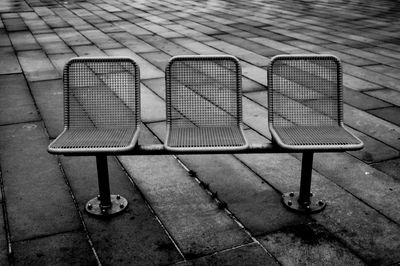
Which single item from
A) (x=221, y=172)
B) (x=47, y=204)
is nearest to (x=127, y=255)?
(x=47, y=204)

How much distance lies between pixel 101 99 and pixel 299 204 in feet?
5.81

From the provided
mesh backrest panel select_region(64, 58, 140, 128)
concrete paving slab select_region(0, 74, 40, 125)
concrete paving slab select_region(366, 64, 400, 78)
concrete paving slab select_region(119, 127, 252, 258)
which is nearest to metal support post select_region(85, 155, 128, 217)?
concrete paving slab select_region(119, 127, 252, 258)

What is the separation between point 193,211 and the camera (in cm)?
365

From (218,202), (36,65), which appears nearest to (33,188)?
(218,202)

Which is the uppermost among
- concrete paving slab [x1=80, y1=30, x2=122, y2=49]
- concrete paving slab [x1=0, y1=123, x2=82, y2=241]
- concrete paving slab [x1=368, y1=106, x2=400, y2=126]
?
concrete paving slab [x1=80, y1=30, x2=122, y2=49]

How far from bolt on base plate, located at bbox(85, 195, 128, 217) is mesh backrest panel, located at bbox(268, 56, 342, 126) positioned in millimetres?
1339

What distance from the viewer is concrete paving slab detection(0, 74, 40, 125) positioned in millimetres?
5629

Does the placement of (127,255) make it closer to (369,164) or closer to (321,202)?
(321,202)

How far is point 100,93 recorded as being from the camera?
3.82 m

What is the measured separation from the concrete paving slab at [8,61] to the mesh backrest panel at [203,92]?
472cm

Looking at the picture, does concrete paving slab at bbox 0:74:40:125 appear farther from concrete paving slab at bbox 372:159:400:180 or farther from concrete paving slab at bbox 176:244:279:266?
concrete paving slab at bbox 372:159:400:180

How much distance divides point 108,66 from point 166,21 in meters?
8.78

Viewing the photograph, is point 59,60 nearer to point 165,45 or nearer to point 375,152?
point 165,45

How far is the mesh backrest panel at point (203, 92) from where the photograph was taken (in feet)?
12.5
